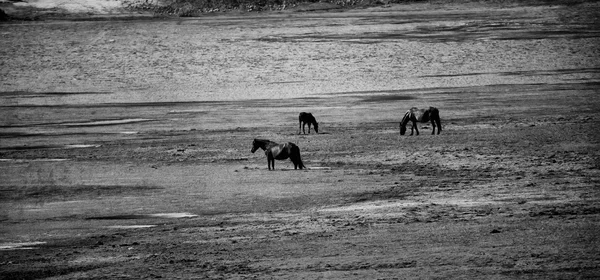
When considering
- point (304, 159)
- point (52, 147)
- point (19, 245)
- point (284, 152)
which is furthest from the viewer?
point (52, 147)

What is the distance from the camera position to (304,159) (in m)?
18.9

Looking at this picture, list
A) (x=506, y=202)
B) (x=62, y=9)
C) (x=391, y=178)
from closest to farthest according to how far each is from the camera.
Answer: (x=506, y=202) < (x=391, y=178) < (x=62, y=9)

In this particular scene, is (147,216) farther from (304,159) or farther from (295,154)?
(304,159)

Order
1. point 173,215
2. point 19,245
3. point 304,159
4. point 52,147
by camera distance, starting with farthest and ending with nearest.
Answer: point 52,147 → point 304,159 → point 173,215 → point 19,245

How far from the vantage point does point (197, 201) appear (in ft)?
49.0

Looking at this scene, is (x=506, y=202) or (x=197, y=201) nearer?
(x=506, y=202)

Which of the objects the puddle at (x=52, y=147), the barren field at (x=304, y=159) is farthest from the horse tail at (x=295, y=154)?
the puddle at (x=52, y=147)

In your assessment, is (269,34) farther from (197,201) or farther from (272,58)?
(197,201)

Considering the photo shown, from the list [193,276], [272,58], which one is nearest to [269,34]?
[272,58]

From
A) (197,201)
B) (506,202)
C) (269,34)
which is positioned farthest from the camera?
(269,34)

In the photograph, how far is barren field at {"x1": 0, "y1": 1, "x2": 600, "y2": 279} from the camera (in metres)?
10.7

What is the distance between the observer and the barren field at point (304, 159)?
10.7 m

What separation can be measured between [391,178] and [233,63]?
2701 cm

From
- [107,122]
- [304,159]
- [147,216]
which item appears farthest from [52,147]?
[147,216]
